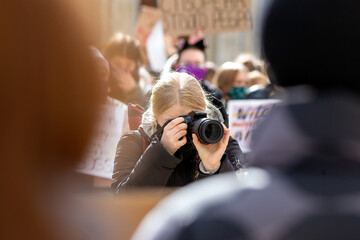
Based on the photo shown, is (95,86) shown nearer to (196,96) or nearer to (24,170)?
(24,170)

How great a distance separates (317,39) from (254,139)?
19cm

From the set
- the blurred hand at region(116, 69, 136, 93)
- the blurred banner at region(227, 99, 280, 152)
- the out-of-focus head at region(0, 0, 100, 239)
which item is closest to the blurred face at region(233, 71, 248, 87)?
the blurred banner at region(227, 99, 280, 152)

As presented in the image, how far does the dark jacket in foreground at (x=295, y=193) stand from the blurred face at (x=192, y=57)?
525 cm

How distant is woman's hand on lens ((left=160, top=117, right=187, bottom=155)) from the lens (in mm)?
2578

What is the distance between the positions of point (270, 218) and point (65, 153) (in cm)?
32

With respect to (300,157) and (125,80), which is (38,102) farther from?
(125,80)

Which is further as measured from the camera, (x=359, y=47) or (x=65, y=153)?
(x=359, y=47)

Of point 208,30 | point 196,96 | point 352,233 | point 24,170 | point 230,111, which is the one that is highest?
point 24,170

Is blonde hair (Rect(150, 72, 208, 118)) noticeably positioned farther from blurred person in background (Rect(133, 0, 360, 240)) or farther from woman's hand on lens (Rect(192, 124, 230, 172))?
blurred person in background (Rect(133, 0, 360, 240))

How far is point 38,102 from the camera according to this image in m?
1.00

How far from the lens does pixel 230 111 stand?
5469mm

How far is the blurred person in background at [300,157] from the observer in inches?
41.4

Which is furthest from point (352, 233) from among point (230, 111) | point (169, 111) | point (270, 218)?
point (230, 111)

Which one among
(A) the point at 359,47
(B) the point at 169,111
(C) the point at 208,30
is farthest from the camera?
(C) the point at 208,30
